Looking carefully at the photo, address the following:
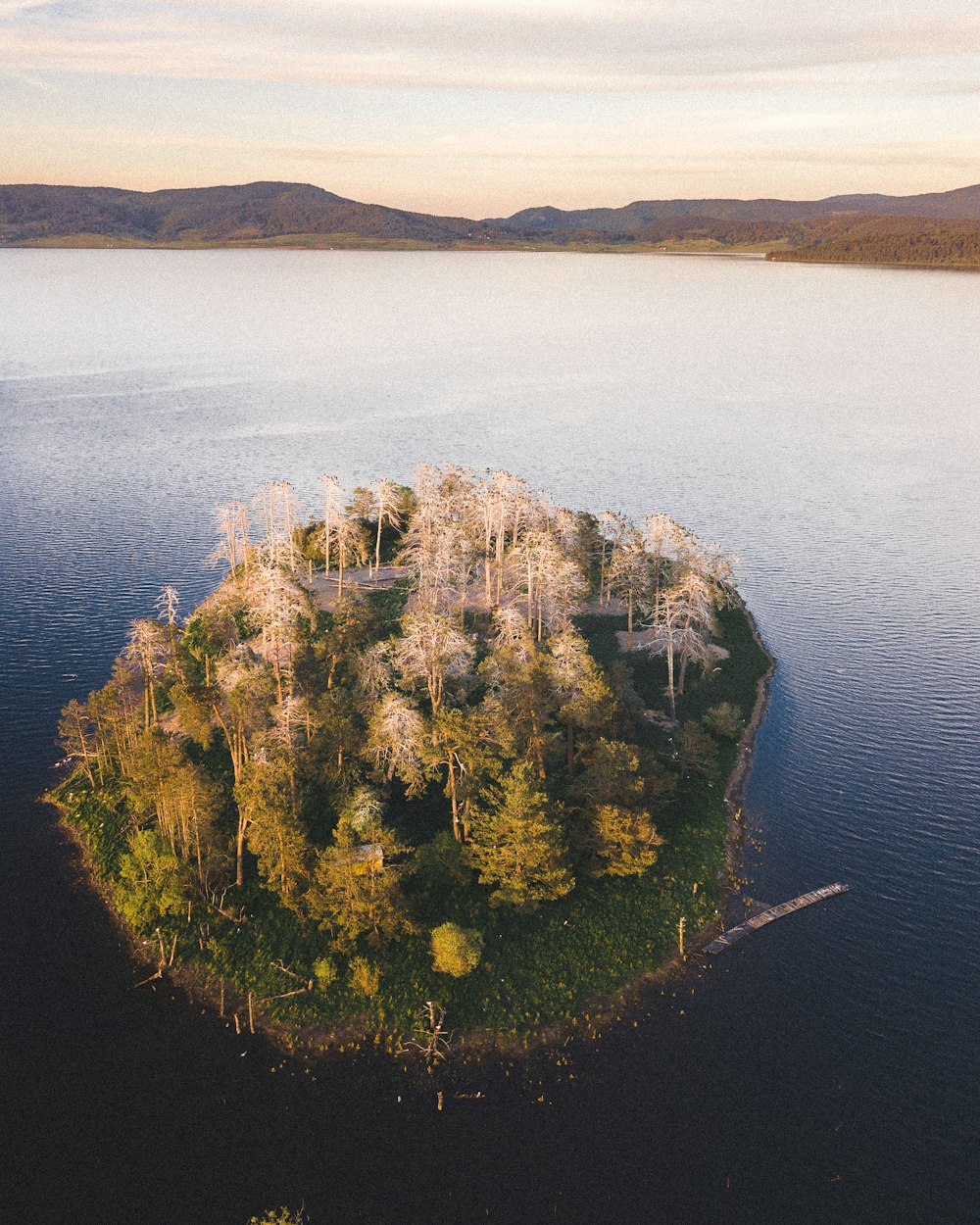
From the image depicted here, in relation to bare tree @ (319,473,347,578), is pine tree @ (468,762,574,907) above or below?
below

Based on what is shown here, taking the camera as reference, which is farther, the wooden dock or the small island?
the wooden dock

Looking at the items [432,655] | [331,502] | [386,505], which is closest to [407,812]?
[432,655]

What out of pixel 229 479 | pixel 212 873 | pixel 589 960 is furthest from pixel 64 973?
pixel 229 479

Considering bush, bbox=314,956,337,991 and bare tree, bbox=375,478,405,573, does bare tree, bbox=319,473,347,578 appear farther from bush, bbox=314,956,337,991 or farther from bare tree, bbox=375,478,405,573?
bush, bbox=314,956,337,991

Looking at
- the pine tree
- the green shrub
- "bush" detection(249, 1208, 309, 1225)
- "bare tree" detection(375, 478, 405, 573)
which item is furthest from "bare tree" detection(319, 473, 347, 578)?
"bush" detection(249, 1208, 309, 1225)

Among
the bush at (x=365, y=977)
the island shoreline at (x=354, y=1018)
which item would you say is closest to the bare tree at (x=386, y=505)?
the island shoreline at (x=354, y=1018)

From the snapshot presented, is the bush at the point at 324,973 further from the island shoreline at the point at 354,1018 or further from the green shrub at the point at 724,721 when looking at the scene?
the green shrub at the point at 724,721
